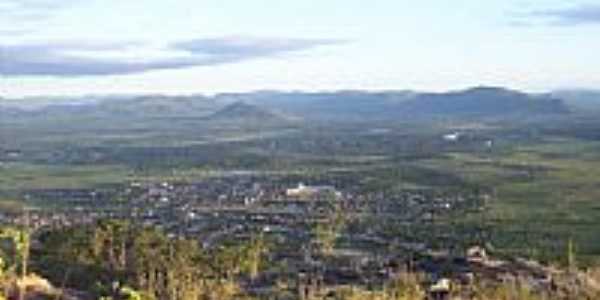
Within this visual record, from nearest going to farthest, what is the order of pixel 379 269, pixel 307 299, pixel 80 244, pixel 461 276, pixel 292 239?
pixel 307 299 < pixel 80 244 < pixel 461 276 < pixel 379 269 < pixel 292 239

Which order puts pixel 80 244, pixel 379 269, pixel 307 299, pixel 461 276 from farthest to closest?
pixel 379 269, pixel 461 276, pixel 80 244, pixel 307 299

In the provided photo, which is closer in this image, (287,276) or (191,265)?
(191,265)

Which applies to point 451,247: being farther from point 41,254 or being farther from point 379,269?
point 41,254

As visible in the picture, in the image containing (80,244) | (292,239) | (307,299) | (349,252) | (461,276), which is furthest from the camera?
(292,239)

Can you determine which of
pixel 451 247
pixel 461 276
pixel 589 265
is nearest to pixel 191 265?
pixel 461 276

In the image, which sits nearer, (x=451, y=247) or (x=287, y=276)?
(x=287, y=276)

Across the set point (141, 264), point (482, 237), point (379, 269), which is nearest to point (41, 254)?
point (141, 264)

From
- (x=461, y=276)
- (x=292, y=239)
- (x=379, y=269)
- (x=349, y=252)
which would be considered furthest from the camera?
(x=292, y=239)

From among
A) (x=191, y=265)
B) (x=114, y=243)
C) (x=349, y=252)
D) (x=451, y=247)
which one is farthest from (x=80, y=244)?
(x=451, y=247)

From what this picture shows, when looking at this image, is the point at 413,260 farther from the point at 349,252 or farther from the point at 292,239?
the point at 292,239
